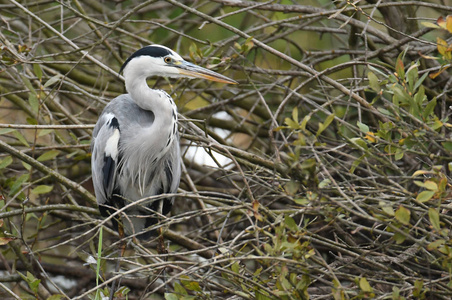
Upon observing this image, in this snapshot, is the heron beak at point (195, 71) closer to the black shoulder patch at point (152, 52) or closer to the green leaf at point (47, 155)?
the black shoulder patch at point (152, 52)

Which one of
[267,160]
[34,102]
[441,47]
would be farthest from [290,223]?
[34,102]

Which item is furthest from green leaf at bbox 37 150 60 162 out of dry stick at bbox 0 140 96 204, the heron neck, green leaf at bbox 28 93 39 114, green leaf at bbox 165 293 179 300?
green leaf at bbox 165 293 179 300

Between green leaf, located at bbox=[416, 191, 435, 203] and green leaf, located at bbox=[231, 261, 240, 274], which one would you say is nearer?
green leaf, located at bbox=[416, 191, 435, 203]

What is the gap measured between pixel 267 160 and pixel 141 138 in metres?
1.30

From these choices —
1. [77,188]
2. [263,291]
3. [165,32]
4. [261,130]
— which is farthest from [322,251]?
[165,32]

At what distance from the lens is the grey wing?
3373 millimetres

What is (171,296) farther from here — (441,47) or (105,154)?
(105,154)

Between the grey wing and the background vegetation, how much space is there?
4.7 inches

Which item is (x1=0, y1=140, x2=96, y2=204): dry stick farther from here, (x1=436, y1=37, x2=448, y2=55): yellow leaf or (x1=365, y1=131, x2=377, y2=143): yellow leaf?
(x1=436, y1=37, x2=448, y2=55): yellow leaf

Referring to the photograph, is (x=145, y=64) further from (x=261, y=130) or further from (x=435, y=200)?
(x=435, y=200)

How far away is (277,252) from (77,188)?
1.73m

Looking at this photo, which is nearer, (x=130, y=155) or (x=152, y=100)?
(x=152, y=100)

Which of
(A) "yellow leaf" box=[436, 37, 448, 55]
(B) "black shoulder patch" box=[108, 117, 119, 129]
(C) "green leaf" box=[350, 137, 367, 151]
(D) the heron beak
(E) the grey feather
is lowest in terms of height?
(E) the grey feather

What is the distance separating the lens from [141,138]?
3.39m
